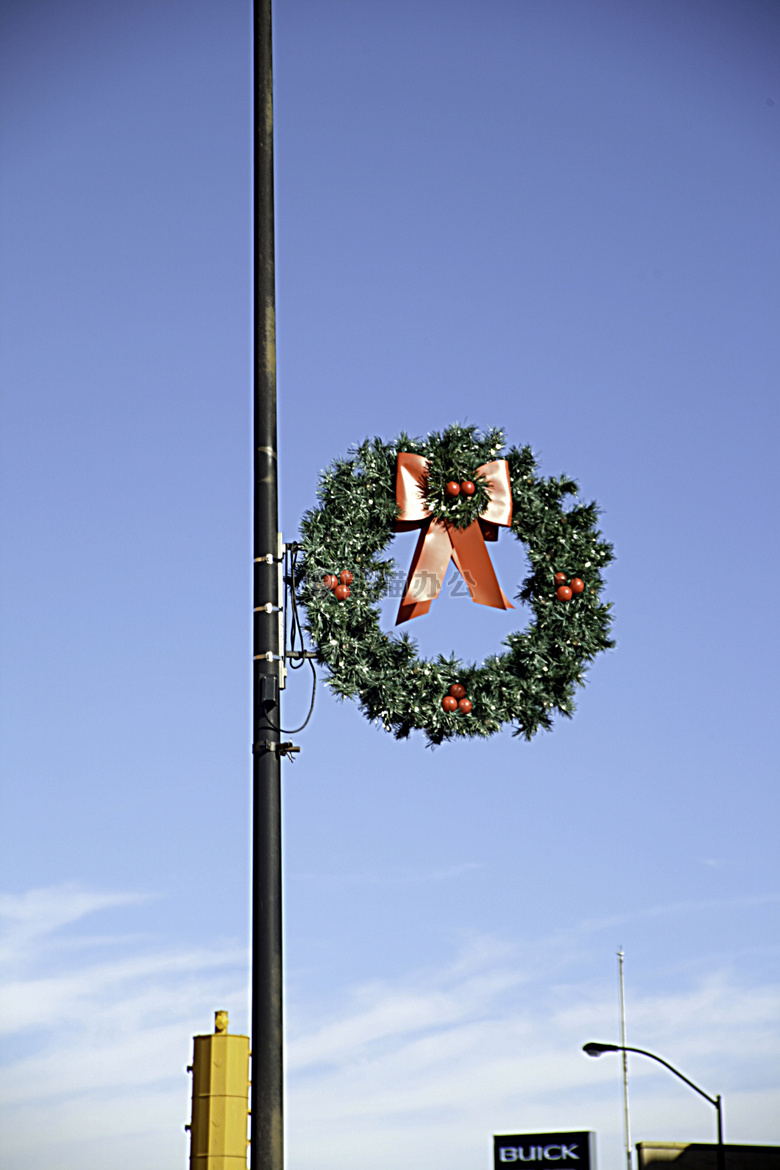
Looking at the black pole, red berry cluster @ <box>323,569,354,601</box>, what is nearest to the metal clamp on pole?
the black pole

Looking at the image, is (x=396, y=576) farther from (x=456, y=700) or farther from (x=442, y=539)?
(x=456, y=700)

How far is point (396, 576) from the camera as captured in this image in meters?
8.43

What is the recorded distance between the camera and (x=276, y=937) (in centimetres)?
621

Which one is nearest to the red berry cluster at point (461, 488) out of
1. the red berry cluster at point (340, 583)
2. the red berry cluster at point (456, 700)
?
the red berry cluster at point (340, 583)

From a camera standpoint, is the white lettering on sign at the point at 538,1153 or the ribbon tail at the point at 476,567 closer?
the ribbon tail at the point at 476,567

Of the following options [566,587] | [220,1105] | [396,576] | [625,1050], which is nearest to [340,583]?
[396,576]

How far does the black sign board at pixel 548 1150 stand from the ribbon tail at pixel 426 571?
80.2 ft

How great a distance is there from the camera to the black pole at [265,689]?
5992 millimetres

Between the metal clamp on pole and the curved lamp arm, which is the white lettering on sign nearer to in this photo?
the curved lamp arm

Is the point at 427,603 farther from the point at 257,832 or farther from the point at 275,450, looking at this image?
the point at 257,832

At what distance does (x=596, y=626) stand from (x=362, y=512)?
174 cm

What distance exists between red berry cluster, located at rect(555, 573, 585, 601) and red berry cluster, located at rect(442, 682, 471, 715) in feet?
3.40

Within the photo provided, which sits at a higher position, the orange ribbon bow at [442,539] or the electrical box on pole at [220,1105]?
the orange ribbon bow at [442,539]

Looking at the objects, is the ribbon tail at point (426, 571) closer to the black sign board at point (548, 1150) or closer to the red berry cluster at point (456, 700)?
the red berry cluster at point (456, 700)
